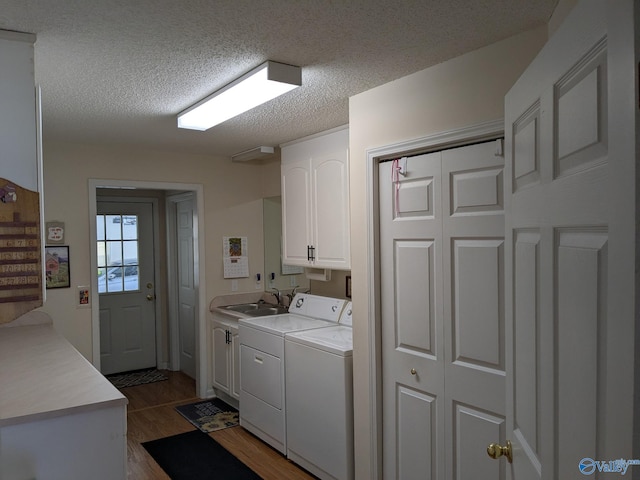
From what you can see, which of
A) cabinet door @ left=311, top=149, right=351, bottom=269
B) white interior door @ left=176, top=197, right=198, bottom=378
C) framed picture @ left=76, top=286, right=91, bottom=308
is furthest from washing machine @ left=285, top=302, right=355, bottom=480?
white interior door @ left=176, top=197, right=198, bottom=378

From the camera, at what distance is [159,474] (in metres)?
3.29

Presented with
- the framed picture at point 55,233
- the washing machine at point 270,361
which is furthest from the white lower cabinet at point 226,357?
the framed picture at point 55,233

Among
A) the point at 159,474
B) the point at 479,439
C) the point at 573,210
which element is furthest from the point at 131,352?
the point at 573,210

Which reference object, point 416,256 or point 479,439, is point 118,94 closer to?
point 416,256

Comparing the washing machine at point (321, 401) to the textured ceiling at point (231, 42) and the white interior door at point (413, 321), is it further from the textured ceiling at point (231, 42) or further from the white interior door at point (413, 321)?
the textured ceiling at point (231, 42)

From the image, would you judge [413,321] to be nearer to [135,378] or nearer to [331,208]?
[331,208]

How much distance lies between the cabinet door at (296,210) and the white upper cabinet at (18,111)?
7.21 feet

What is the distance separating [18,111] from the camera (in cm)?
186

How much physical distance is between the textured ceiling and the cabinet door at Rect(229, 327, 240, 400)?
210cm

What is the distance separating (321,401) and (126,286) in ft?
11.1

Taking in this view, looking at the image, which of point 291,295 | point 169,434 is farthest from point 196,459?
point 291,295

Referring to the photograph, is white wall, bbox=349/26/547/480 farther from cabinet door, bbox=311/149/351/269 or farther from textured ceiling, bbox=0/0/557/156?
cabinet door, bbox=311/149/351/269

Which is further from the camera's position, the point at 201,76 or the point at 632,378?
the point at 201,76

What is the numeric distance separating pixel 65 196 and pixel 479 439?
141 inches
